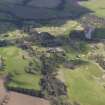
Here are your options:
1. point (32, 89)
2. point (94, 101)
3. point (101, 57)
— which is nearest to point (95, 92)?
point (94, 101)

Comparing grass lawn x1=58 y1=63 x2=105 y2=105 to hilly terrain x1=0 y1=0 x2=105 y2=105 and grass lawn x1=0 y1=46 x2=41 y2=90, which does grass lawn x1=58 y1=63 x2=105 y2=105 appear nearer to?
hilly terrain x1=0 y1=0 x2=105 y2=105

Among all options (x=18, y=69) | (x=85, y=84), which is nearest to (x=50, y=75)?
(x=18, y=69)

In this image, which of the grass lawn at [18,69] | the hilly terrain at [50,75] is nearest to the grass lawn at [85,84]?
the hilly terrain at [50,75]

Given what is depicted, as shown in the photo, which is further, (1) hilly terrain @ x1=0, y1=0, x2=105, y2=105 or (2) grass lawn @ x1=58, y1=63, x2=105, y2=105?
(2) grass lawn @ x1=58, y1=63, x2=105, y2=105

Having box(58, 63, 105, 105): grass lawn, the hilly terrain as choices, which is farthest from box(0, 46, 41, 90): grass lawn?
box(58, 63, 105, 105): grass lawn

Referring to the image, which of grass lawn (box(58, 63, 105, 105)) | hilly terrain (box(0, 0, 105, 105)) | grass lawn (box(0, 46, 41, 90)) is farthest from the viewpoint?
grass lawn (box(0, 46, 41, 90))

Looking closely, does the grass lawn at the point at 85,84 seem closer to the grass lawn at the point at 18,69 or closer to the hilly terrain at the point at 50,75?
the hilly terrain at the point at 50,75

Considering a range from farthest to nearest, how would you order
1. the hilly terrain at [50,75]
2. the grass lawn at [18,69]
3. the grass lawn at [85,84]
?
the grass lawn at [18,69]
the grass lawn at [85,84]
the hilly terrain at [50,75]
